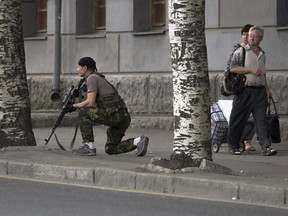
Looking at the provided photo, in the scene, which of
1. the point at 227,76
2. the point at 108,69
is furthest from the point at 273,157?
the point at 108,69

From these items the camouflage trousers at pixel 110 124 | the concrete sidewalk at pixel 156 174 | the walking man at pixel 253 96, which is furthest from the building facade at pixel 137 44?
the camouflage trousers at pixel 110 124

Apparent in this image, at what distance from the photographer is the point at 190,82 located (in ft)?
43.2

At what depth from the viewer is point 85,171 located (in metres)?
13.5

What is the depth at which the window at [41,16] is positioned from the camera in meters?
24.3

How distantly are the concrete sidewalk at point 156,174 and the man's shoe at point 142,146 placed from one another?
120 mm

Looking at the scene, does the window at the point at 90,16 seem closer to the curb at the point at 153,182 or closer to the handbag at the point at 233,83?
the handbag at the point at 233,83

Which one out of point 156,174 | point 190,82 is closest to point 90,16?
point 190,82

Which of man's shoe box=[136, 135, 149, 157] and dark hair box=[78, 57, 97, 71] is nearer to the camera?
man's shoe box=[136, 135, 149, 157]

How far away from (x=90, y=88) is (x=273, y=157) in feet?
9.65

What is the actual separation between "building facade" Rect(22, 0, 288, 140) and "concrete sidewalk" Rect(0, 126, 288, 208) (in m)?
2.81

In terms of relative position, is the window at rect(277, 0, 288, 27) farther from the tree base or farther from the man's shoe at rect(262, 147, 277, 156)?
the tree base

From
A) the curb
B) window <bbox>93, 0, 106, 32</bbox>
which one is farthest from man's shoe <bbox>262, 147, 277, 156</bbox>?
window <bbox>93, 0, 106, 32</bbox>

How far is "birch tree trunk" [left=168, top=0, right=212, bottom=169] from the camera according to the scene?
13156 mm

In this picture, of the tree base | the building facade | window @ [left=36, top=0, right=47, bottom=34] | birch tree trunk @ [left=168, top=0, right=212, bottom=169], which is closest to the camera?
the tree base
